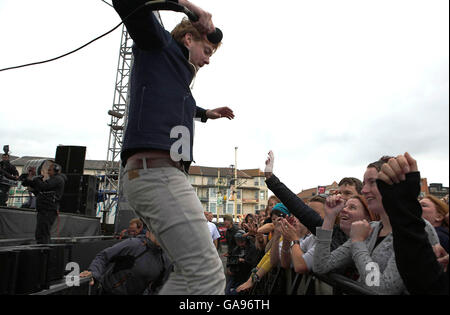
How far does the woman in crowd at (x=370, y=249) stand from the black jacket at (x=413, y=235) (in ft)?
0.97

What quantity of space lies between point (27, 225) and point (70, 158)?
432cm

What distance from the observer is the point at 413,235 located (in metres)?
1.11

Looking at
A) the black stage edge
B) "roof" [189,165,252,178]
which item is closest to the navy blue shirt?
the black stage edge

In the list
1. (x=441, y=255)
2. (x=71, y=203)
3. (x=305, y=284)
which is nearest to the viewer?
(x=441, y=255)

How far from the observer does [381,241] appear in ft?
5.67

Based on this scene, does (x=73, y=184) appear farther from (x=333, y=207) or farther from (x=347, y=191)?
(x=333, y=207)

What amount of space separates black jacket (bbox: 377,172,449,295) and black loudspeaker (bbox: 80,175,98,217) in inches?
440

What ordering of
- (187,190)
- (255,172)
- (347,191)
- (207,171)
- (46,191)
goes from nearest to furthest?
1. (187,190)
2. (347,191)
3. (46,191)
4. (207,171)
5. (255,172)

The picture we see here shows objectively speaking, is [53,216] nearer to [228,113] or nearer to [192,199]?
[228,113]

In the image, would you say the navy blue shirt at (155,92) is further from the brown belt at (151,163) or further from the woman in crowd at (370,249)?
the woman in crowd at (370,249)

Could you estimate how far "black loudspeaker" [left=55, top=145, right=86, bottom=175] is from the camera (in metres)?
10.8

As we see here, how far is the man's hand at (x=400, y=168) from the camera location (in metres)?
1.09

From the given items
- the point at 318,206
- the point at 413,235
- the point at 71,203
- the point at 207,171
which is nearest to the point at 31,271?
the point at 318,206
